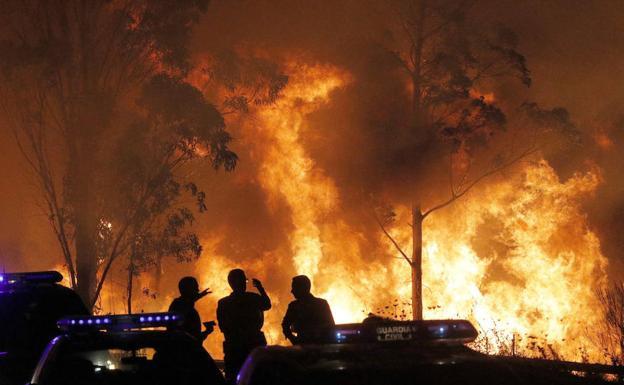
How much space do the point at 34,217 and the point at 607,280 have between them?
17.9 metres

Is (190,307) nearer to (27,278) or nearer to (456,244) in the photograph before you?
(27,278)

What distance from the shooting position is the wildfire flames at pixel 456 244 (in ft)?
93.1

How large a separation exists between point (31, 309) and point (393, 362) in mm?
6543

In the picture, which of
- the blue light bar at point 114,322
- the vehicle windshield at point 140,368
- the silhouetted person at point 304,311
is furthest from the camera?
the silhouetted person at point 304,311

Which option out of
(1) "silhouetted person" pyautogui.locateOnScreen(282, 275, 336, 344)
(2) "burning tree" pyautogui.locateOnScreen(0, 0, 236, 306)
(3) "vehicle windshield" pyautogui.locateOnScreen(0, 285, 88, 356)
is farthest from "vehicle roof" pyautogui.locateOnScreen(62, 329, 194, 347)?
(2) "burning tree" pyautogui.locateOnScreen(0, 0, 236, 306)

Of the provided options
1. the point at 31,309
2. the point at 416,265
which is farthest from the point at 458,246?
the point at 31,309

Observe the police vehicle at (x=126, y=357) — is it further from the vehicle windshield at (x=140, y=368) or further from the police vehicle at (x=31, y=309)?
the police vehicle at (x=31, y=309)

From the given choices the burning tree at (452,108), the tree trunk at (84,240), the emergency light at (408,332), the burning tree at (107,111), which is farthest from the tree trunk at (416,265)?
the emergency light at (408,332)

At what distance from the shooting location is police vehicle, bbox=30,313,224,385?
22.2 feet

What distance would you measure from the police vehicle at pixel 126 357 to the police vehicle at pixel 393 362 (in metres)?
1.90

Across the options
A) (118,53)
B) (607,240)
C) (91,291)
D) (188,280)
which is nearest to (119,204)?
(91,291)

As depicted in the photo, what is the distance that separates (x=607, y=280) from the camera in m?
29.3

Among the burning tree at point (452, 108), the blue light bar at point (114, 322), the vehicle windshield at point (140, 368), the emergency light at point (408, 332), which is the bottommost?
the emergency light at point (408, 332)

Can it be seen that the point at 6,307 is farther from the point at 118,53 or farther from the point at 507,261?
the point at 507,261
